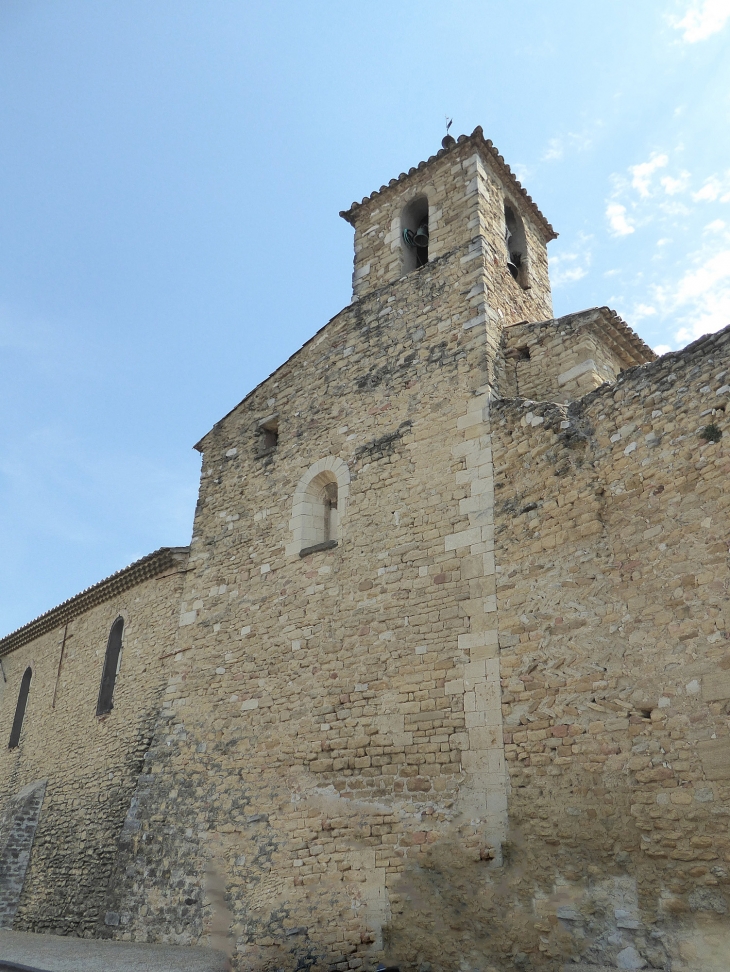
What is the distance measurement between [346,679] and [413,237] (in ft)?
21.5

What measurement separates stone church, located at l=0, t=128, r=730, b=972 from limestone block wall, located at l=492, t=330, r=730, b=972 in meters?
0.02

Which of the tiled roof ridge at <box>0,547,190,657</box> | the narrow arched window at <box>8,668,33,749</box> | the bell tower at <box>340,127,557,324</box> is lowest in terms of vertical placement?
the narrow arched window at <box>8,668,33,749</box>

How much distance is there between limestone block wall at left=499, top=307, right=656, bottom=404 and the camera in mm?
8672

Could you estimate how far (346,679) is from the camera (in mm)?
8617

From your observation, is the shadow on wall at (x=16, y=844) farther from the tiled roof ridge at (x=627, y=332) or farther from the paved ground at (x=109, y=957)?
the tiled roof ridge at (x=627, y=332)

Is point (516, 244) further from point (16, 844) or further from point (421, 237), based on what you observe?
point (16, 844)

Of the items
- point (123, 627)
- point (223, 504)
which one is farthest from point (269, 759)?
point (123, 627)

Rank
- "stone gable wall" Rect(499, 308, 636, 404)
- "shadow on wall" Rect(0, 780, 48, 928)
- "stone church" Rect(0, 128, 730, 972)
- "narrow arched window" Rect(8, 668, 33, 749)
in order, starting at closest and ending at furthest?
1. "stone church" Rect(0, 128, 730, 972)
2. "stone gable wall" Rect(499, 308, 636, 404)
3. "shadow on wall" Rect(0, 780, 48, 928)
4. "narrow arched window" Rect(8, 668, 33, 749)

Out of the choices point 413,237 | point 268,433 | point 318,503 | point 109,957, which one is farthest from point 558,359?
point 109,957

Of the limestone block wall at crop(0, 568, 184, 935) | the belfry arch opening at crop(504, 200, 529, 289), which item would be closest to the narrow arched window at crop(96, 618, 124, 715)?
the limestone block wall at crop(0, 568, 184, 935)

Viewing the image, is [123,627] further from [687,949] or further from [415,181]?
[687,949]

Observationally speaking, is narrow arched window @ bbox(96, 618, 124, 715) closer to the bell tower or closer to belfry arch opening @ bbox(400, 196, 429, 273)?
the bell tower

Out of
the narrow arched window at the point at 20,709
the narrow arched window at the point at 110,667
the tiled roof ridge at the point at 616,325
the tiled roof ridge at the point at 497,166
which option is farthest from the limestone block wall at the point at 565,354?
the narrow arched window at the point at 20,709

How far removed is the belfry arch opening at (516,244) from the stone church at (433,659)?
83mm
